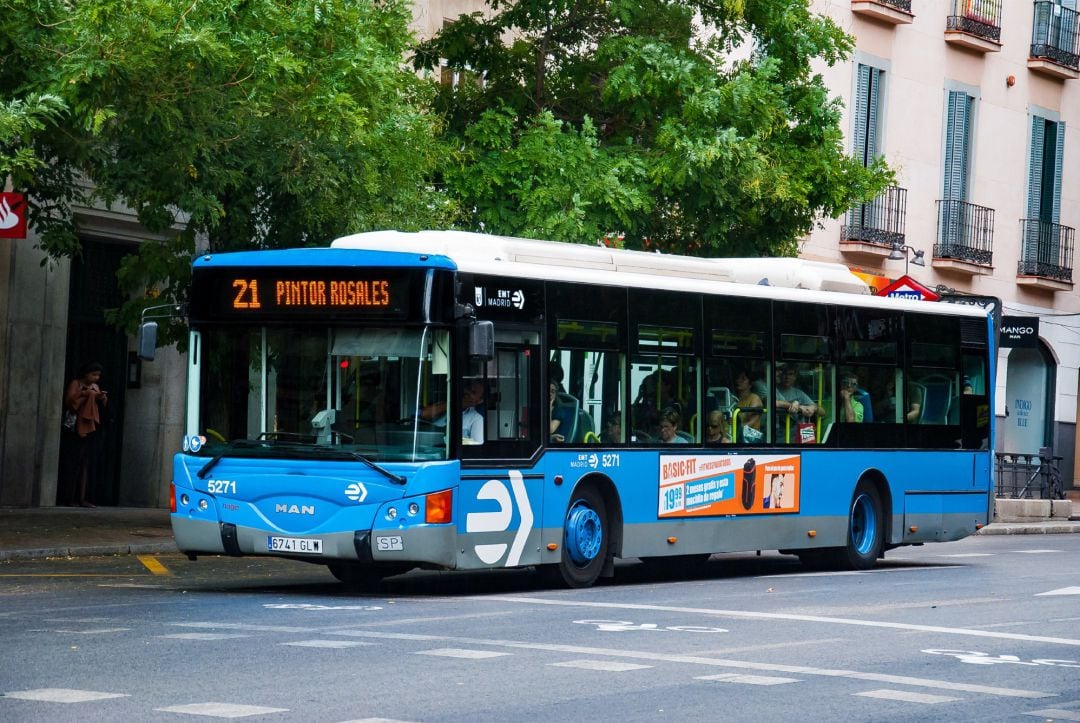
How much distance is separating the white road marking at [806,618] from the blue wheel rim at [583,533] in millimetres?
1121

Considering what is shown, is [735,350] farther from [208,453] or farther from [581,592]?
[208,453]

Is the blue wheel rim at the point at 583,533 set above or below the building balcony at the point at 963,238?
below

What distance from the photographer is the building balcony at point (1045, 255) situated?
138 ft

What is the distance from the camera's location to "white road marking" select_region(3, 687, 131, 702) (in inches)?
363

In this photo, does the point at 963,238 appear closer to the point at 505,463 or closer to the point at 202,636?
the point at 505,463

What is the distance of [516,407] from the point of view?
15852 millimetres

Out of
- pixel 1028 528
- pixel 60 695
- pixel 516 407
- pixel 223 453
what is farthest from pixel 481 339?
pixel 1028 528

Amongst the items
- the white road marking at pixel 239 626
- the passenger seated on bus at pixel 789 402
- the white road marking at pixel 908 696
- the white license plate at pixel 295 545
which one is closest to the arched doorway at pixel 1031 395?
the passenger seated on bus at pixel 789 402

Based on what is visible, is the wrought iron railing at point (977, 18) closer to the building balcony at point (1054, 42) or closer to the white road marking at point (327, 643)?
the building balcony at point (1054, 42)

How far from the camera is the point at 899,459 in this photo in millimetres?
20641

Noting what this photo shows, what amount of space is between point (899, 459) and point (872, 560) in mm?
1068

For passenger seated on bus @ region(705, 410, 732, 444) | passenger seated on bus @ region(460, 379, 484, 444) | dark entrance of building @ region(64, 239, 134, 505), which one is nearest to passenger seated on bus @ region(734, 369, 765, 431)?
passenger seated on bus @ region(705, 410, 732, 444)

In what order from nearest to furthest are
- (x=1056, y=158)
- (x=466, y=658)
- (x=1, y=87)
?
(x=466, y=658)
(x=1, y=87)
(x=1056, y=158)

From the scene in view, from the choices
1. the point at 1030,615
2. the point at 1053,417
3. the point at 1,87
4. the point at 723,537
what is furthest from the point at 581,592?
the point at 1053,417
